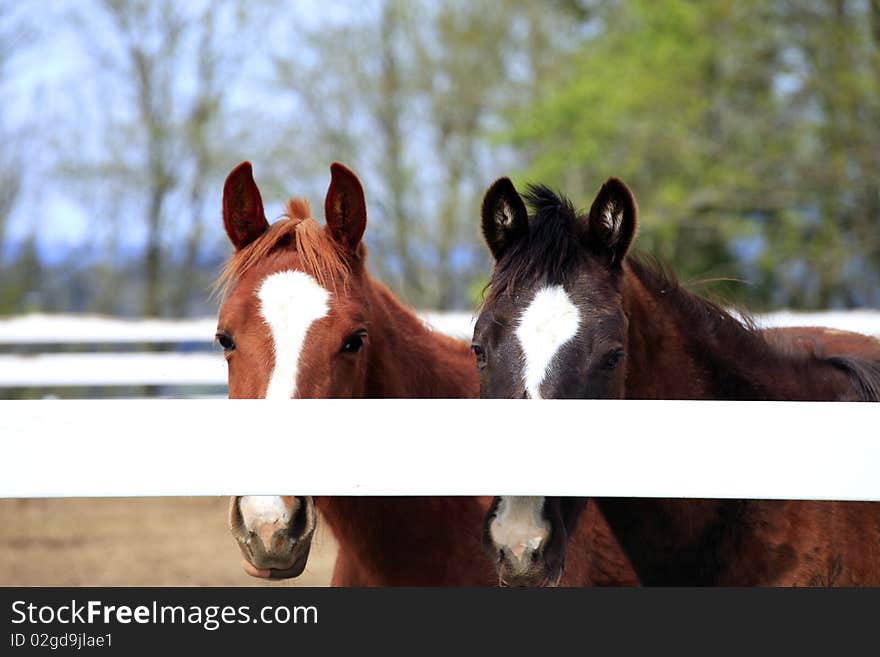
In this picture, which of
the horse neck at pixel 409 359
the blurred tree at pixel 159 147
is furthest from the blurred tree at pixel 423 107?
the horse neck at pixel 409 359

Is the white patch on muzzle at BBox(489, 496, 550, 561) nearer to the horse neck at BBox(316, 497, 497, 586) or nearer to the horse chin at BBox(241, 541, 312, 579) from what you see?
the horse chin at BBox(241, 541, 312, 579)

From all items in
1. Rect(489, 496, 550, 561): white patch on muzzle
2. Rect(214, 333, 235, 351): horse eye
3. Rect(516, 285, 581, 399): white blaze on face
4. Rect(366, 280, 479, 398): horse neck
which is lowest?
Rect(489, 496, 550, 561): white patch on muzzle

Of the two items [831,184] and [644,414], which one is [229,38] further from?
[644,414]

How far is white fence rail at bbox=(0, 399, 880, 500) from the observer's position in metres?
2.21

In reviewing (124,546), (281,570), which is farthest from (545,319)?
(124,546)

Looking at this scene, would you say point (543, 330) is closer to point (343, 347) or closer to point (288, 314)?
point (343, 347)

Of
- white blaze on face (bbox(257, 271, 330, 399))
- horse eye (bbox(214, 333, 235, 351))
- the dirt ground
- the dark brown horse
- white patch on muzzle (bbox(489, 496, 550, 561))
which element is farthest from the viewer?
the dirt ground

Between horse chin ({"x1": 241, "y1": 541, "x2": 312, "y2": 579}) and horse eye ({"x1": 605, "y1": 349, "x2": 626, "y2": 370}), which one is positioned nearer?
horse chin ({"x1": 241, "y1": 541, "x2": 312, "y2": 579})

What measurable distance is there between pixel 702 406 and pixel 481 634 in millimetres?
732

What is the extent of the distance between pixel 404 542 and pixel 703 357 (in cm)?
116

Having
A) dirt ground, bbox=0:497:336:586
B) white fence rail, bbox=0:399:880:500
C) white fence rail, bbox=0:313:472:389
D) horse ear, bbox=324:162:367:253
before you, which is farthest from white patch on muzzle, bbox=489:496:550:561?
white fence rail, bbox=0:313:472:389

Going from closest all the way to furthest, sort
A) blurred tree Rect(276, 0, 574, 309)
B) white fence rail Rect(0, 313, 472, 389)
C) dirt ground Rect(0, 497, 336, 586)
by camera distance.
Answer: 1. dirt ground Rect(0, 497, 336, 586)
2. white fence rail Rect(0, 313, 472, 389)
3. blurred tree Rect(276, 0, 574, 309)

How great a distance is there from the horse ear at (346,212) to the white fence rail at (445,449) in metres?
1.29

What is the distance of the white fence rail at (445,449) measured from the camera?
Answer: 221 cm
